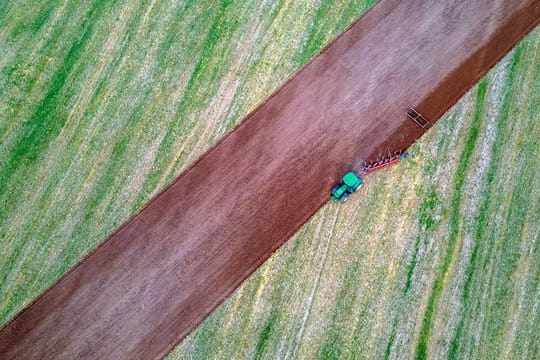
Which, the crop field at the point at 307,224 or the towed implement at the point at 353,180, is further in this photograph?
the towed implement at the point at 353,180

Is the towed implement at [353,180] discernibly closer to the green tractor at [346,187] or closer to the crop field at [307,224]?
the green tractor at [346,187]

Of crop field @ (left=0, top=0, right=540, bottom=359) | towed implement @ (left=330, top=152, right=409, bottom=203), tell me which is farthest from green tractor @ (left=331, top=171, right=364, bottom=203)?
crop field @ (left=0, top=0, right=540, bottom=359)

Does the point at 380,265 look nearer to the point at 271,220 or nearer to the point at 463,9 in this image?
the point at 271,220

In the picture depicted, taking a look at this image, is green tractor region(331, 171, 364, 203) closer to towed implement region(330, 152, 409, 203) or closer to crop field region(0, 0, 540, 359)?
towed implement region(330, 152, 409, 203)

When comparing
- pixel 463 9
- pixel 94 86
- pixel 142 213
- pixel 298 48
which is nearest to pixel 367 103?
pixel 298 48

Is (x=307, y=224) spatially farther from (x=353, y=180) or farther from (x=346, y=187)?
(x=353, y=180)

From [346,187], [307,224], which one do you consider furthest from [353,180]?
[307,224]

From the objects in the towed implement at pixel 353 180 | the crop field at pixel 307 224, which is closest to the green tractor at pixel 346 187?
the towed implement at pixel 353 180
